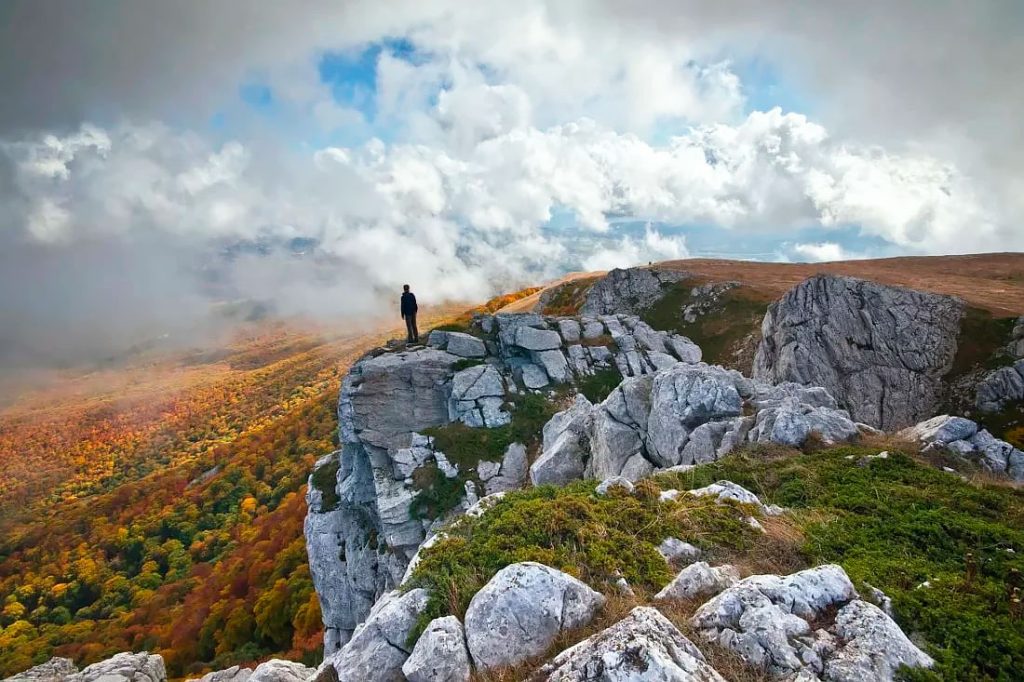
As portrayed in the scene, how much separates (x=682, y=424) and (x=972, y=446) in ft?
36.5

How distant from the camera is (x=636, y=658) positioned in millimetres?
6316

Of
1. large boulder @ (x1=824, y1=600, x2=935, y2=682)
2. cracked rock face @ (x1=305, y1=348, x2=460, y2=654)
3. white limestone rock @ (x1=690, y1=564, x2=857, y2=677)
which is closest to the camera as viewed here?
large boulder @ (x1=824, y1=600, x2=935, y2=682)

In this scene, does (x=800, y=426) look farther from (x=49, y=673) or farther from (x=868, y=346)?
(x=49, y=673)

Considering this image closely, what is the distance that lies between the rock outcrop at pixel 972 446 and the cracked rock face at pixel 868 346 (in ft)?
88.7

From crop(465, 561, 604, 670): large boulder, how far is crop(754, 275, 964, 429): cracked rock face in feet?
149

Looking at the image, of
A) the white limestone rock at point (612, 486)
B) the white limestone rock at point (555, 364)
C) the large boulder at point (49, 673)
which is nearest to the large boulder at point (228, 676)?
the large boulder at point (49, 673)

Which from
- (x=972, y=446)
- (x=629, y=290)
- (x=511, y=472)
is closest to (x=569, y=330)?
(x=511, y=472)

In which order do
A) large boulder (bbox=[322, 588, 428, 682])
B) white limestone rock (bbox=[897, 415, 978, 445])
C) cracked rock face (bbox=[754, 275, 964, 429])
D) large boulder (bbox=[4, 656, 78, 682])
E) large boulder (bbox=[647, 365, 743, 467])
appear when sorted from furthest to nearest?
cracked rock face (bbox=[754, 275, 964, 429]), large boulder (bbox=[647, 365, 743, 467]), large boulder (bbox=[4, 656, 78, 682]), white limestone rock (bbox=[897, 415, 978, 445]), large boulder (bbox=[322, 588, 428, 682])

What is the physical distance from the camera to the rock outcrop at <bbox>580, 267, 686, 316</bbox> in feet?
269

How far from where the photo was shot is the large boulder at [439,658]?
8234mm

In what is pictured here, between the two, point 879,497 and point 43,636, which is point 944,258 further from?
point 43,636

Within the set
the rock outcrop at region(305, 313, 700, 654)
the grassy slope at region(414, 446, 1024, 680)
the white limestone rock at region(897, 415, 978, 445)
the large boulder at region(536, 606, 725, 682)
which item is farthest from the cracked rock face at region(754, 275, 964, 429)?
the large boulder at region(536, 606, 725, 682)

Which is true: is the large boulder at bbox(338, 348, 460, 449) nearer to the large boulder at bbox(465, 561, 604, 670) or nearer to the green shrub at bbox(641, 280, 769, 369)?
the large boulder at bbox(465, 561, 604, 670)

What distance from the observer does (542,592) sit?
8.96 metres
